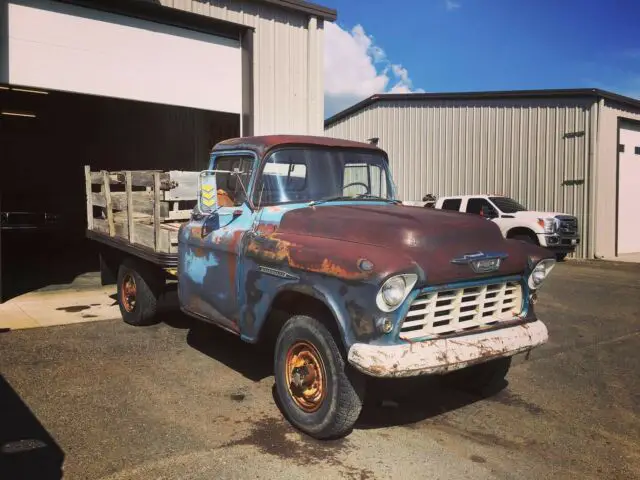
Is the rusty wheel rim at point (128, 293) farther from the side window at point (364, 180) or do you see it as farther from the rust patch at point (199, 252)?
the side window at point (364, 180)

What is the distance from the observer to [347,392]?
137 inches

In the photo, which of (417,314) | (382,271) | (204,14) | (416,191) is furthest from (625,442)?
(416,191)

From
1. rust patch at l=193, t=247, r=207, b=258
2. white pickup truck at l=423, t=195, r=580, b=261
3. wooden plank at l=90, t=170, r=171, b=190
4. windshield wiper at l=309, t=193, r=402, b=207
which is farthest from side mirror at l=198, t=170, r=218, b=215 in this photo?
white pickup truck at l=423, t=195, r=580, b=261

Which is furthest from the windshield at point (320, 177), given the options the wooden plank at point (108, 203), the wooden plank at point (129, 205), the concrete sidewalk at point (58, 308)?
the concrete sidewalk at point (58, 308)

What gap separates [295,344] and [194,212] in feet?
6.42

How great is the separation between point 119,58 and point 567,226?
11372 mm

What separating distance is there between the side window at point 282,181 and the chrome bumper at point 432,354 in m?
1.68

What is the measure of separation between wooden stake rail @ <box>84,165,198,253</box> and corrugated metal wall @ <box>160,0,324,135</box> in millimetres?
3696

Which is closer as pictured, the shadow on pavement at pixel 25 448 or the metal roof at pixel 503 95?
the shadow on pavement at pixel 25 448

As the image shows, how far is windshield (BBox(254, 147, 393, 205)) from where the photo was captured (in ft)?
15.0

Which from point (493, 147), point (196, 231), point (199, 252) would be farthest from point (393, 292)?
point (493, 147)

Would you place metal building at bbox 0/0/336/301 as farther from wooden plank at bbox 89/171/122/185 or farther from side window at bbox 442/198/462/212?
side window at bbox 442/198/462/212

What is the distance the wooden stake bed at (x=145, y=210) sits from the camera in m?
Result: 5.78

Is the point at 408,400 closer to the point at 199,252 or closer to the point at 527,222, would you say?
the point at 199,252
